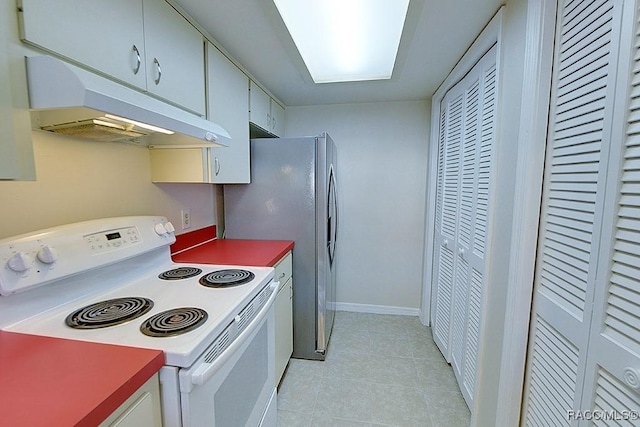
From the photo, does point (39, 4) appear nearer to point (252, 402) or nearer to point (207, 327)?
point (207, 327)

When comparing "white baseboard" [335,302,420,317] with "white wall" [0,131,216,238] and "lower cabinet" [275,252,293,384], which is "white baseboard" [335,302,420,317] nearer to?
"lower cabinet" [275,252,293,384]

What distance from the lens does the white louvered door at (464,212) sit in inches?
59.4

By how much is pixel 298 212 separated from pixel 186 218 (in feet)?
2.51

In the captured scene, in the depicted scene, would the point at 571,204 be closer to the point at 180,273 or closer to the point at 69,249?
the point at 180,273

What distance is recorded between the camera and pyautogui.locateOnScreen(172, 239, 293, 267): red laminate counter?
157 cm

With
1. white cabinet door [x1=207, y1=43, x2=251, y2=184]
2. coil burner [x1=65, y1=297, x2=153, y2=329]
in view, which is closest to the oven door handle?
coil burner [x1=65, y1=297, x2=153, y2=329]

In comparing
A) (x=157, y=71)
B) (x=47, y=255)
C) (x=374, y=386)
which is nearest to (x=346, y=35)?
A: (x=157, y=71)

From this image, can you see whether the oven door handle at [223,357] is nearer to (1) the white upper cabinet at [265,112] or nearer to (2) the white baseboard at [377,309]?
(1) the white upper cabinet at [265,112]

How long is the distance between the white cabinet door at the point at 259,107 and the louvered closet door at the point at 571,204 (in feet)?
5.81

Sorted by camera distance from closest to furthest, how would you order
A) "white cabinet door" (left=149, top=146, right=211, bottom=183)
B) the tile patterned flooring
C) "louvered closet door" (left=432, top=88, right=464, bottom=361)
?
1. "white cabinet door" (left=149, top=146, right=211, bottom=183)
2. the tile patterned flooring
3. "louvered closet door" (left=432, top=88, right=464, bottom=361)

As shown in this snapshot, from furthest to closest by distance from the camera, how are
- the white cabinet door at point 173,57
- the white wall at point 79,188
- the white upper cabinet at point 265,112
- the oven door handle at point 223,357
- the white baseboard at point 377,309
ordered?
1. the white baseboard at point 377,309
2. the white upper cabinet at point 265,112
3. the white cabinet door at point 173,57
4. the white wall at point 79,188
5. the oven door handle at point 223,357

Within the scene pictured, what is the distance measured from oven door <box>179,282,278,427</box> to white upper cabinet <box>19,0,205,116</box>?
3.25 feet

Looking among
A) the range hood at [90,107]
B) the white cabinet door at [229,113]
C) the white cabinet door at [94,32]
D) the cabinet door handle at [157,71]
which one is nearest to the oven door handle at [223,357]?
the range hood at [90,107]

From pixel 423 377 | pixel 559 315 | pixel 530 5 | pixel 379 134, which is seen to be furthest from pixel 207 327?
pixel 379 134
